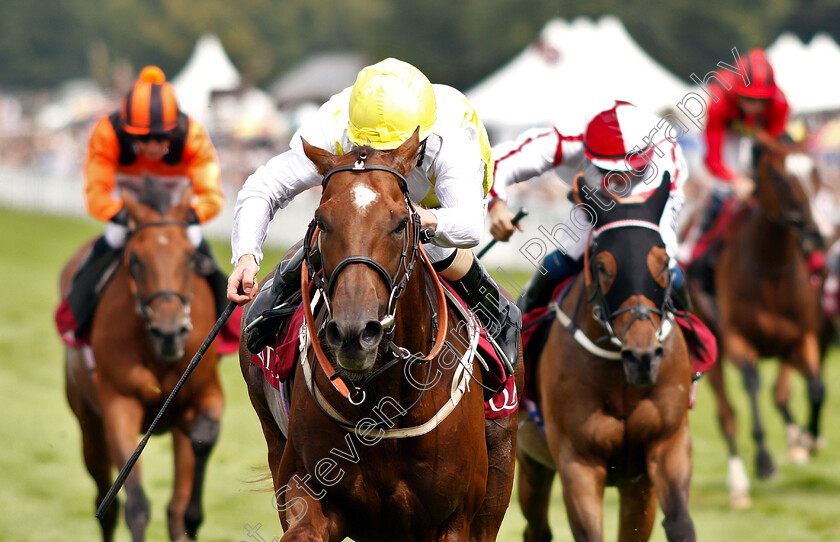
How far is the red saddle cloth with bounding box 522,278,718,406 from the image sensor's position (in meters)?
5.27

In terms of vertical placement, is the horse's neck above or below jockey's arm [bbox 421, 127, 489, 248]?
below

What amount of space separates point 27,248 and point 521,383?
19.8 m

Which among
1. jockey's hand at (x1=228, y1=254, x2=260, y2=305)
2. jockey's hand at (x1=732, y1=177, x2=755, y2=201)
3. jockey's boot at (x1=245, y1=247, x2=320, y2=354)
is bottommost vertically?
jockey's hand at (x1=732, y1=177, x2=755, y2=201)

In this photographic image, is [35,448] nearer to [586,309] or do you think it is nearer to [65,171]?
[586,309]

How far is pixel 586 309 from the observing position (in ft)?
16.6

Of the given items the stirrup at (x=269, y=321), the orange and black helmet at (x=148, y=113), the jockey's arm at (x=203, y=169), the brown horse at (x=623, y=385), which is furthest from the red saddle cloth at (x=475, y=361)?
the orange and black helmet at (x=148, y=113)

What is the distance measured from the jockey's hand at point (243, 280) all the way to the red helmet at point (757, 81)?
5.43m

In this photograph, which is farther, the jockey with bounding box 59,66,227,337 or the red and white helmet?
the jockey with bounding box 59,66,227,337

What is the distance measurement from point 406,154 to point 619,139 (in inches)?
79.2

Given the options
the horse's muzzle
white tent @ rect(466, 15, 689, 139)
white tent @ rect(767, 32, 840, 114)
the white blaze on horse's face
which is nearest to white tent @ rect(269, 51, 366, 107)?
white tent @ rect(466, 15, 689, 139)

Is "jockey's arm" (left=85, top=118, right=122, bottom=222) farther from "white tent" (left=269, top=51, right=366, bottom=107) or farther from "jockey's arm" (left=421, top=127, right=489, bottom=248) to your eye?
"white tent" (left=269, top=51, right=366, bottom=107)

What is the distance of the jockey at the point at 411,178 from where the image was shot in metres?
3.46

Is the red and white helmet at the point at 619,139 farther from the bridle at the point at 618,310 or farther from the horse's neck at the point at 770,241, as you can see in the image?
the horse's neck at the point at 770,241

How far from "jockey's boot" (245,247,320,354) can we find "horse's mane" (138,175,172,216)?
2.23 meters
